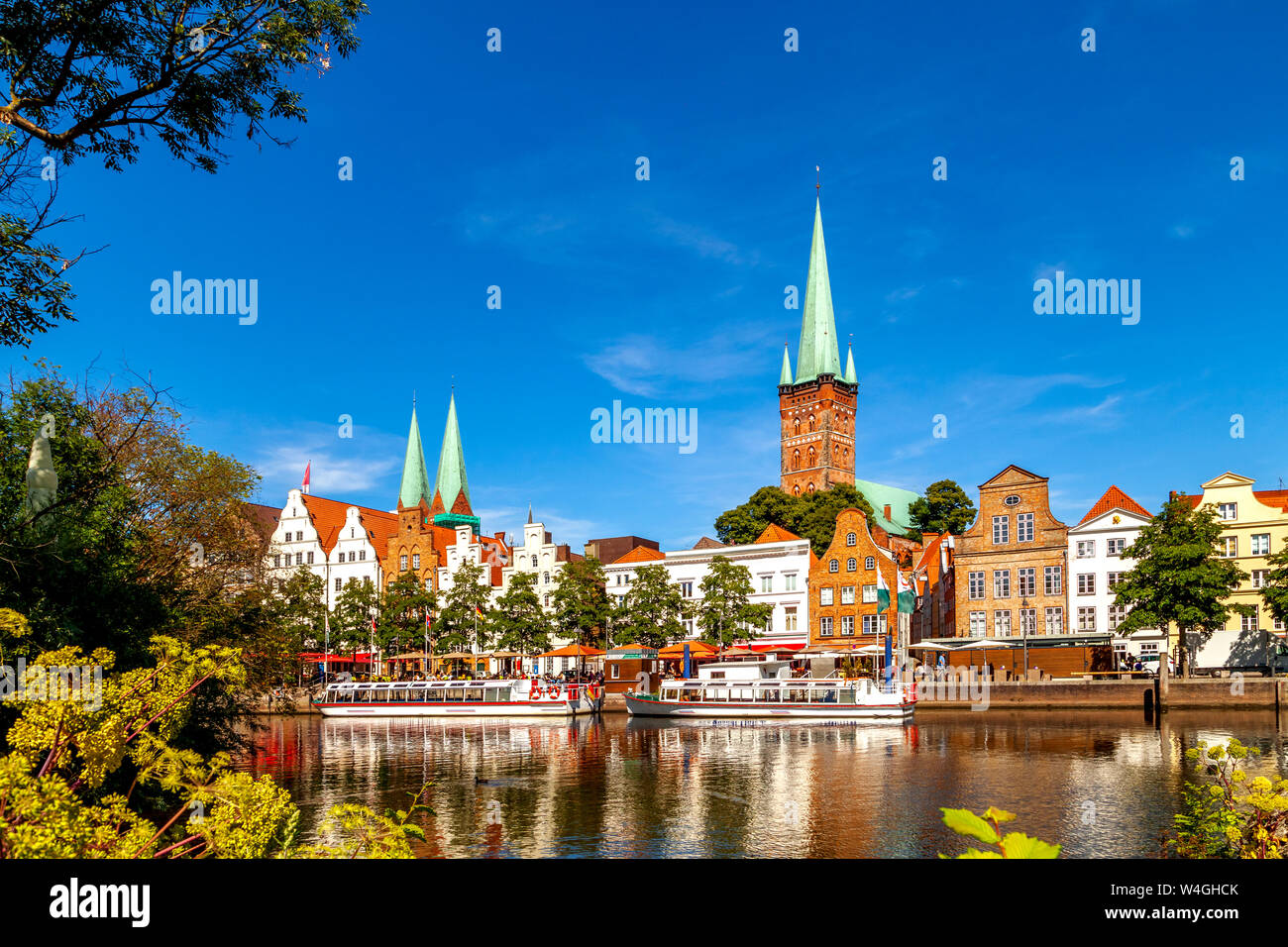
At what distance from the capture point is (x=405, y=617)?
292ft

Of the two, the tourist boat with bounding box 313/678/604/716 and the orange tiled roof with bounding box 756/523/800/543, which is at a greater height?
the orange tiled roof with bounding box 756/523/800/543

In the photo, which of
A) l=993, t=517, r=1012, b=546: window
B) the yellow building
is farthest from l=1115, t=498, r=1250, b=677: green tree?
l=993, t=517, r=1012, b=546: window

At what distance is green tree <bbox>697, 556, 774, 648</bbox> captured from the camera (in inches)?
3061

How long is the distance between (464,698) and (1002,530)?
44.9 meters

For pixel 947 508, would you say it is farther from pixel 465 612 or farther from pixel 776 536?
pixel 465 612

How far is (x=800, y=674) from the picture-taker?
69375mm

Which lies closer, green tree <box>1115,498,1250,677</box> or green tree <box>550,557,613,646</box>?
green tree <box>1115,498,1250,677</box>

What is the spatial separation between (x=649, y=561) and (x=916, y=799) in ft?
197

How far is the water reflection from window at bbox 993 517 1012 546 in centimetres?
2284

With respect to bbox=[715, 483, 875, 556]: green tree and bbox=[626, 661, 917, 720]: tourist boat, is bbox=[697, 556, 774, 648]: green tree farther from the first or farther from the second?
bbox=[715, 483, 875, 556]: green tree

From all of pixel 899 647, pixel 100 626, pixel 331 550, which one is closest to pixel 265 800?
pixel 100 626

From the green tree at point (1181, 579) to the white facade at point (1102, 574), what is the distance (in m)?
8.95

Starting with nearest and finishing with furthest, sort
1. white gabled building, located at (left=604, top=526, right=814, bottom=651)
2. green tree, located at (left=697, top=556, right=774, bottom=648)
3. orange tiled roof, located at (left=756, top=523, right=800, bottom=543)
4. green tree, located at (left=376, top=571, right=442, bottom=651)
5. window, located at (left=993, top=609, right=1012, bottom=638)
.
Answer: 1. window, located at (left=993, top=609, right=1012, bottom=638)
2. green tree, located at (left=697, top=556, right=774, bottom=648)
3. white gabled building, located at (left=604, top=526, right=814, bottom=651)
4. orange tiled roof, located at (left=756, top=523, right=800, bottom=543)
5. green tree, located at (left=376, top=571, right=442, bottom=651)

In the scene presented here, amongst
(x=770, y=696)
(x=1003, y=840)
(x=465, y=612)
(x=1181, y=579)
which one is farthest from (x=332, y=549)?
(x=1003, y=840)
